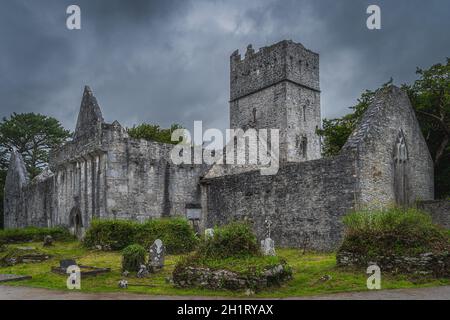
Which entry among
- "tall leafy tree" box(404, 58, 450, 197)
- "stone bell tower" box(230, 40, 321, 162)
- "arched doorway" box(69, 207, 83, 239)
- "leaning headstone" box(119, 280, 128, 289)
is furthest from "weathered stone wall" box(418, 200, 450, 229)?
"stone bell tower" box(230, 40, 321, 162)

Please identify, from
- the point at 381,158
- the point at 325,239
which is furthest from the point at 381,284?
the point at 381,158

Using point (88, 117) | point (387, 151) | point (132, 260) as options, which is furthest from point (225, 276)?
point (88, 117)

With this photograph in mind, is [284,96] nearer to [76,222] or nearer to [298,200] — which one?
[76,222]

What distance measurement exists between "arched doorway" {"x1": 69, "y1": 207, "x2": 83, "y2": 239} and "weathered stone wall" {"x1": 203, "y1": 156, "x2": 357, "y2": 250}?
27.3ft

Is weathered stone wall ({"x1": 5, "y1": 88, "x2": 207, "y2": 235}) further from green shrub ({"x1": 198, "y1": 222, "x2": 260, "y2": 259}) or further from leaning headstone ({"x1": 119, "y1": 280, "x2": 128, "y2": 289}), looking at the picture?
green shrub ({"x1": 198, "y1": 222, "x2": 260, "y2": 259})

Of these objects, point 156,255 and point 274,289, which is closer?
point 274,289

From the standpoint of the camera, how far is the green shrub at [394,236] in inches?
523

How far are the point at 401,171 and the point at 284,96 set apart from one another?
28.1 metres

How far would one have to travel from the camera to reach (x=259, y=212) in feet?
79.3

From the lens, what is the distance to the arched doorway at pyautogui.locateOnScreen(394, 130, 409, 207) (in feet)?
73.4

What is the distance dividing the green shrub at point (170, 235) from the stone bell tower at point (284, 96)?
28.3 m

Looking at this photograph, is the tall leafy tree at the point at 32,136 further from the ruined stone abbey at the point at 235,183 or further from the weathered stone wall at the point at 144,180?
the weathered stone wall at the point at 144,180

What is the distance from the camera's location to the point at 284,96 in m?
49.9
